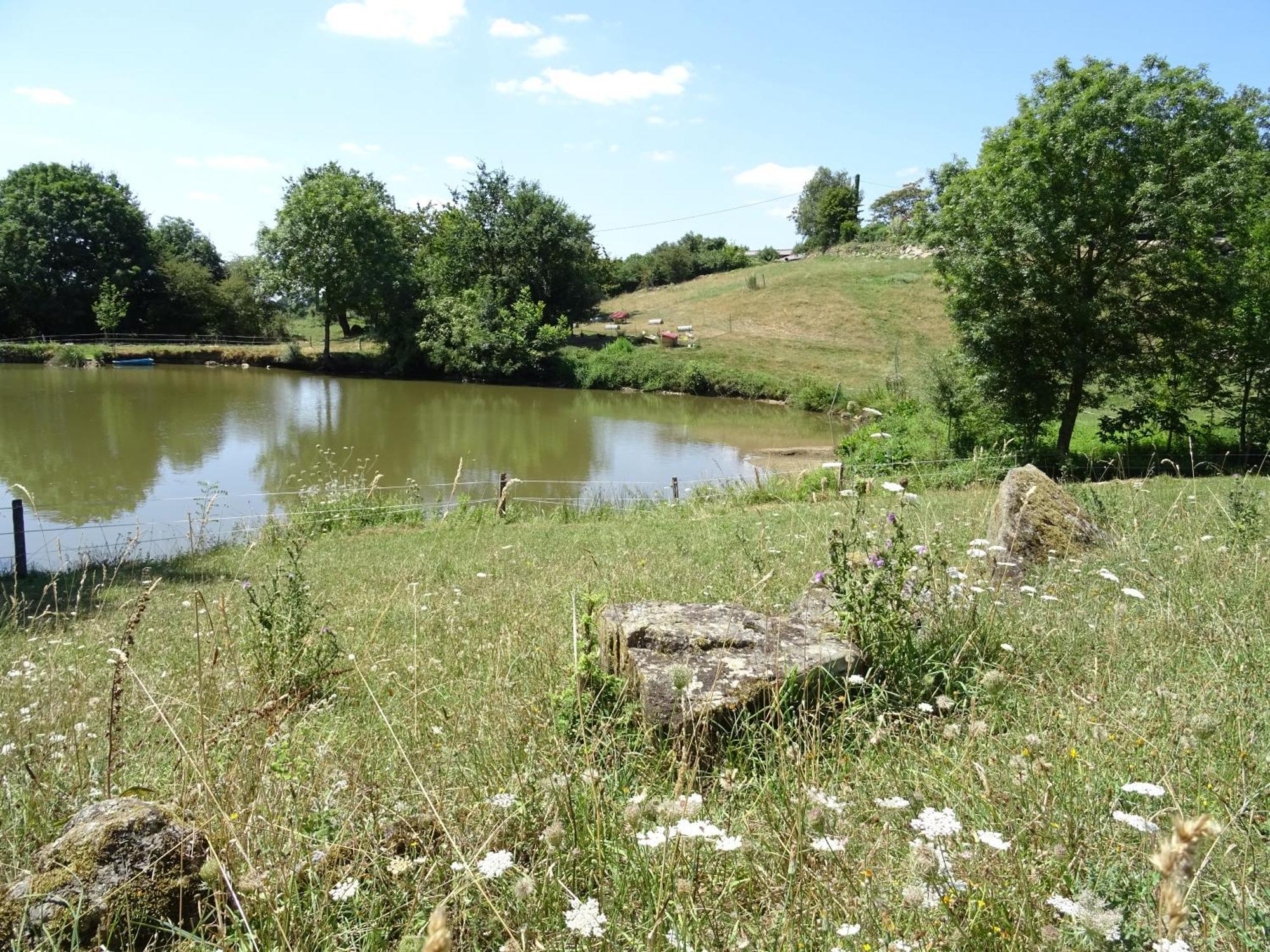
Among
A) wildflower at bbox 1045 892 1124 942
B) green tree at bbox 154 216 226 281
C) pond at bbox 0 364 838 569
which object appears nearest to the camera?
wildflower at bbox 1045 892 1124 942

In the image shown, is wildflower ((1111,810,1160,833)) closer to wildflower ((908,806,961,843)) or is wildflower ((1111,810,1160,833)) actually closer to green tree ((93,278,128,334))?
wildflower ((908,806,961,843))

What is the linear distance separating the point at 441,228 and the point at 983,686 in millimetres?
61626

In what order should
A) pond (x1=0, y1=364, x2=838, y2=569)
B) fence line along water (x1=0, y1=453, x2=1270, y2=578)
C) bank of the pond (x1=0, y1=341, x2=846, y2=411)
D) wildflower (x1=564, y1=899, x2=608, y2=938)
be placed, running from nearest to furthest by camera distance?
wildflower (x1=564, y1=899, x2=608, y2=938), fence line along water (x1=0, y1=453, x2=1270, y2=578), pond (x1=0, y1=364, x2=838, y2=569), bank of the pond (x1=0, y1=341, x2=846, y2=411)

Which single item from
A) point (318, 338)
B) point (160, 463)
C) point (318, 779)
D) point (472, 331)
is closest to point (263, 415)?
point (160, 463)

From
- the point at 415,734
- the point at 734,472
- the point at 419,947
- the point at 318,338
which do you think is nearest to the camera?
the point at 419,947

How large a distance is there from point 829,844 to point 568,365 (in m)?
46.8

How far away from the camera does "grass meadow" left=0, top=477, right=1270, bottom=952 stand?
1.78 metres

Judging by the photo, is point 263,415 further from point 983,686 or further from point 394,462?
point 983,686

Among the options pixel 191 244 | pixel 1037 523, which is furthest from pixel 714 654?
pixel 191 244

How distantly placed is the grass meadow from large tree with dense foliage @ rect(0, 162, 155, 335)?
5748 centimetres

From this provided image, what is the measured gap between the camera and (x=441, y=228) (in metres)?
59.4

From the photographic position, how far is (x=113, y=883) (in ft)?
6.47

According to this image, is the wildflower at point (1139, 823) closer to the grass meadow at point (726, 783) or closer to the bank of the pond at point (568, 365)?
the grass meadow at point (726, 783)

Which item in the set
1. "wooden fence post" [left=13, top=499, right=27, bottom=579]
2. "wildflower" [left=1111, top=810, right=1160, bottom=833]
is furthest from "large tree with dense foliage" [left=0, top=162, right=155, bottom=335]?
"wildflower" [left=1111, top=810, right=1160, bottom=833]
